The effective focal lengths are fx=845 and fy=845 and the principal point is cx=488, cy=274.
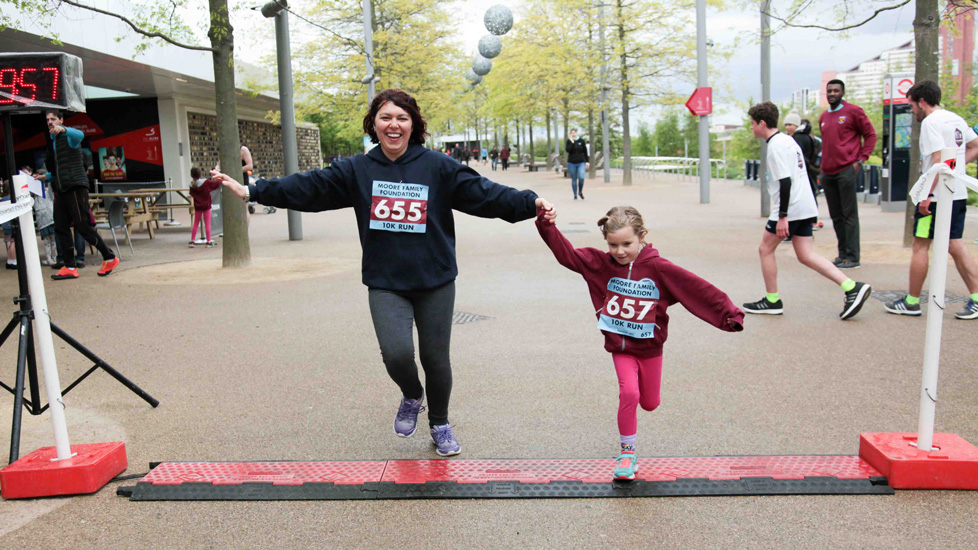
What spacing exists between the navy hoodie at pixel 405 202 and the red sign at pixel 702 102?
18106 mm

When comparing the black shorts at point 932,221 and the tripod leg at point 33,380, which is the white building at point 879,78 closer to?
the black shorts at point 932,221

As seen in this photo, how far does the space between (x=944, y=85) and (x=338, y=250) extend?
74.6 ft

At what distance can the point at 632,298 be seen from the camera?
4023 millimetres

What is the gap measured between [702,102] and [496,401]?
17452mm

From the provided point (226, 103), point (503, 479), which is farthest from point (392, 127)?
point (226, 103)

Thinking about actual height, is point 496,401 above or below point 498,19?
below

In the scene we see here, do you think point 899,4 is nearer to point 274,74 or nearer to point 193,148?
point 274,74

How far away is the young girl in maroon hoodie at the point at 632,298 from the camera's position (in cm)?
391

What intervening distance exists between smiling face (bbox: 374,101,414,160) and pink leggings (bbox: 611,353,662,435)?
1.49 metres

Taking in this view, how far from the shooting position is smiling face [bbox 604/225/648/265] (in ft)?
12.8

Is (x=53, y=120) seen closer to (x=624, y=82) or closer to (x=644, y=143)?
(x=624, y=82)

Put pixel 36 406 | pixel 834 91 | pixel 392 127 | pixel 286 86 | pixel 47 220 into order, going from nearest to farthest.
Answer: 1. pixel 392 127
2. pixel 36 406
3. pixel 834 91
4. pixel 47 220
5. pixel 286 86

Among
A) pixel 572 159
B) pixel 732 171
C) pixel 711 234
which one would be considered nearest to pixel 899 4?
pixel 711 234

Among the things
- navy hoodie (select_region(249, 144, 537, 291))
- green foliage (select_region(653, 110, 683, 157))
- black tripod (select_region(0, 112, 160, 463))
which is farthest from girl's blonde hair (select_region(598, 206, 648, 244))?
green foliage (select_region(653, 110, 683, 157))
